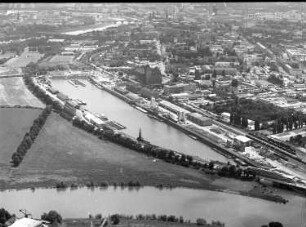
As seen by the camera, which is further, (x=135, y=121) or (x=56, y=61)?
(x=56, y=61)

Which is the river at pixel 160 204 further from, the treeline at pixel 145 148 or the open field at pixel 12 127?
the open field at pixel 12 127

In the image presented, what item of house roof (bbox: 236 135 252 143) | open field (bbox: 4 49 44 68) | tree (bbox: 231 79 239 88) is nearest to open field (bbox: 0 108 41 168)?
house roof (bbox: 236 135 252 143)

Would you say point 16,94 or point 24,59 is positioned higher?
point 24,59

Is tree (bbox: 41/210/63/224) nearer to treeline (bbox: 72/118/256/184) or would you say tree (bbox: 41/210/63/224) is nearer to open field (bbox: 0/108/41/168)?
open field (bbox: 0/108/41/168)

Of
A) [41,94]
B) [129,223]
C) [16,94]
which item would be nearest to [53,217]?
[129,223]

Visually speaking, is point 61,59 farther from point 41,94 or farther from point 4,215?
point 4,215
